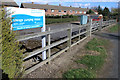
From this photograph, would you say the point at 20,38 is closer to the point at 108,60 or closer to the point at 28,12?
the point at 28,12

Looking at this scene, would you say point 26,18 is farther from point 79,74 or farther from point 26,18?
point 79,74

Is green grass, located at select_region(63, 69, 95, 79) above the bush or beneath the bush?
beneath

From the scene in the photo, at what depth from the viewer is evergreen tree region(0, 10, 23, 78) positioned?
2.35m

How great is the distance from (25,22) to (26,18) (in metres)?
0.12

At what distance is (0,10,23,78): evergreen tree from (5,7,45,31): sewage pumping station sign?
0.58 m

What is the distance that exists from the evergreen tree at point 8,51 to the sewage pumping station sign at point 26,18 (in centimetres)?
58

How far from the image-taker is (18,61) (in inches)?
114

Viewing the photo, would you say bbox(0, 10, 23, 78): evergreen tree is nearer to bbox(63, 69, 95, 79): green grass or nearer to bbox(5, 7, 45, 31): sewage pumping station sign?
bbox(5, 7, 45, 31): sewage pumping station sign

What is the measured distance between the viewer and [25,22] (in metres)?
3.58

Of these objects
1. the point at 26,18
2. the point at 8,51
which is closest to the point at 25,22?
the point at 26,18

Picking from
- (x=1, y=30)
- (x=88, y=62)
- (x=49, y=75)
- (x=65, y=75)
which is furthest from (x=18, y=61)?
(x=88, y=62)

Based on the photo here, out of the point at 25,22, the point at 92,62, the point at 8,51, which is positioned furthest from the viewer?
the point at 92,62

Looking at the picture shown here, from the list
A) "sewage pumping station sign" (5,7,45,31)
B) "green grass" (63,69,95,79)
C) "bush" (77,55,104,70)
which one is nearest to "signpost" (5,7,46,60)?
"sewage pumping station sign" (5,7,45,31)

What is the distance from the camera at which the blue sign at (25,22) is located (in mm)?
3253
